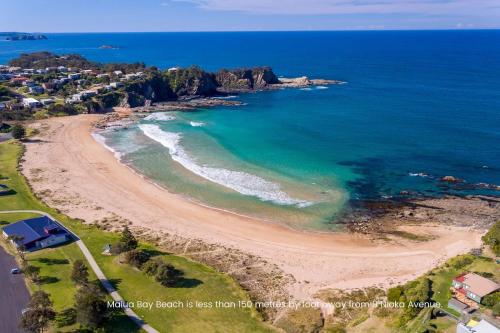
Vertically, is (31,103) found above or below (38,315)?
above

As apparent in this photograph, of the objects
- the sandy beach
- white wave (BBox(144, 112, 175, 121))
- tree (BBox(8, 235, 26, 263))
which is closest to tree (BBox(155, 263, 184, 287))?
the sandy beach

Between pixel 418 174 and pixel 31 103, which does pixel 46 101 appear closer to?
pixel 31 103

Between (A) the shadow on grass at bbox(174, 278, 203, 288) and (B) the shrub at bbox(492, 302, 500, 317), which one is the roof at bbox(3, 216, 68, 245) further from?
(B) the shrub at bbox(492, 302, 500, 317)

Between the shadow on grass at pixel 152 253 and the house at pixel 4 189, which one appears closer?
the shadow on grass at pixel 152 253

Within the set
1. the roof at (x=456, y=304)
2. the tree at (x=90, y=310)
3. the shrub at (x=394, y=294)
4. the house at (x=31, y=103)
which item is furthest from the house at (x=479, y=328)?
the house at (x=31, y=103)

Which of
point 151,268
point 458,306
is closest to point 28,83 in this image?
point 151,268

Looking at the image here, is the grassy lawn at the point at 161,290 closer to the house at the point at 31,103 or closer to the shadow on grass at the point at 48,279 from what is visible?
the shadow on grass at the point at 48,279

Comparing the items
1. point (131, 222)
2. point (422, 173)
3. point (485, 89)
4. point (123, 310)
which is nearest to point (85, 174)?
point (131, 222)
